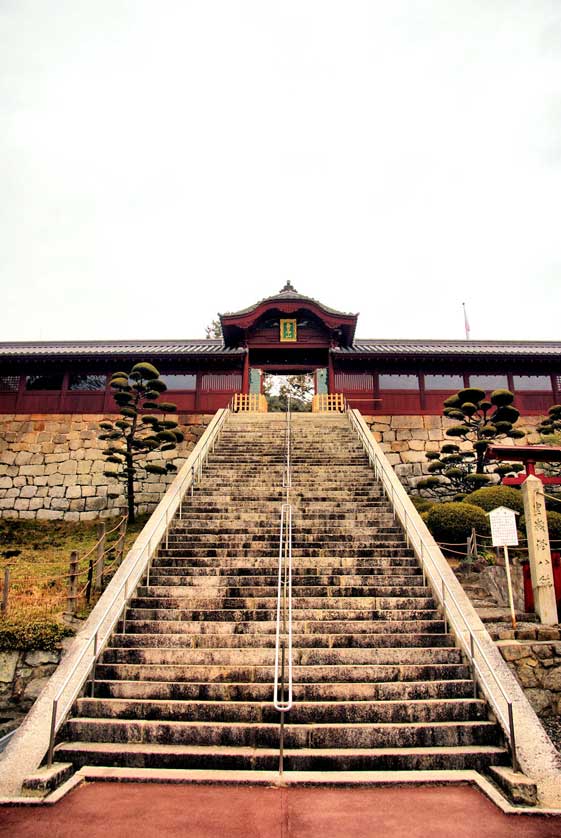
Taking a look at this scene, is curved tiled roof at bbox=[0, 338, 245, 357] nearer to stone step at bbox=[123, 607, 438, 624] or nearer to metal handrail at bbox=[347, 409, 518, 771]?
metal handrail at bbox=[347, 409, 518, 771]

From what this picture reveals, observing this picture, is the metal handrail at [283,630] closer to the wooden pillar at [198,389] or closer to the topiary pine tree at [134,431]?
the topiary pine tree at [134,431]

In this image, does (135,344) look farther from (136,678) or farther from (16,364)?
(136,678)

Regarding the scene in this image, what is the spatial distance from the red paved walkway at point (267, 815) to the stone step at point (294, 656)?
67.6 inches

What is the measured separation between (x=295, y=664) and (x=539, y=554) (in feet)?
16.0

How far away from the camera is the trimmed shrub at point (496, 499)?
12570mm

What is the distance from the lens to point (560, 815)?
4254mm

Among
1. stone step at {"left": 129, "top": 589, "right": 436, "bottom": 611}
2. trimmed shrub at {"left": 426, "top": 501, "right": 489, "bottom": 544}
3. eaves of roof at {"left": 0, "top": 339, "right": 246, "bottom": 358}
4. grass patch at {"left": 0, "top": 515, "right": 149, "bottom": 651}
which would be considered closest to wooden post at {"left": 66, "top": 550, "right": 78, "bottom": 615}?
grass patch at {"left": 0, "top": 515, "right": 149, "bottom": 651}

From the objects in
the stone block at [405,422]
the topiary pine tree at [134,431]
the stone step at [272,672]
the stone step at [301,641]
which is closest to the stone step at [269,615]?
the stone step at [301,641]

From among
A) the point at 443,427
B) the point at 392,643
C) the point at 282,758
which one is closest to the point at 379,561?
the point at 392,643

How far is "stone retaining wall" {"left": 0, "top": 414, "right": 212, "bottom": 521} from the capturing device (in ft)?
59.4

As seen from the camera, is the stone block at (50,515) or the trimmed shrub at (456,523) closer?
the trimmed shrub at (456,523)

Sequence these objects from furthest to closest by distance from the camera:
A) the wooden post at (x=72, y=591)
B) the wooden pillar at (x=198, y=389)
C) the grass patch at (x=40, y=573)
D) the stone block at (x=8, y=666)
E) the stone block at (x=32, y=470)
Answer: the wooden pillar at (x=198, y=389) → the stone block at (x=32, y=470) → the wooden post at (x=72, y=591) → the grass patch at (x=40, y=573) → the stone block at (x=8, y=666)

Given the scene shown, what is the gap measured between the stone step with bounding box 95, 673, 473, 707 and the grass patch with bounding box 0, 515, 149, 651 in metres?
2.76

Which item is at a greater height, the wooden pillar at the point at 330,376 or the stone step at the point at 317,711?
the wooden pillar at the point at 330,376
